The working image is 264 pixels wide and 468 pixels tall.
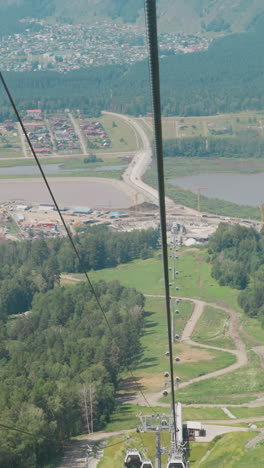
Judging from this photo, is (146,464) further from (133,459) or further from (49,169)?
(49,169)

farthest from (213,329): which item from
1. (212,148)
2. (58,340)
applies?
(212,148)

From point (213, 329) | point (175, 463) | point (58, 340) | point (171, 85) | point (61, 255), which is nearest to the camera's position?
point (175, 463)

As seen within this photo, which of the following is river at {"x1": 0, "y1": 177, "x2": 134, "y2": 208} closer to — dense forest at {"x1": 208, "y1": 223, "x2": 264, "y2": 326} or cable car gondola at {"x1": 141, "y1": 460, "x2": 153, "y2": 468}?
dense forest at {"x1": 208, "y1": 223, "x2": 264, "y2": 326}

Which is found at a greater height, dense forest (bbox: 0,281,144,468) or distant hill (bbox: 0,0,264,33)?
distant hill (bbox: 0,0,264,33)

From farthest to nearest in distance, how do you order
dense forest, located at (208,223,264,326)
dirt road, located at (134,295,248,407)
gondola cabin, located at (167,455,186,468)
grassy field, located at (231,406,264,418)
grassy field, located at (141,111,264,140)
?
grassy field, located at (141,111,264,140), dense forest, located at (208,223,264,326), dirt road, located at (134,295,248,407), grassy field, located at (231,406,264,418), gondola cabin, located at (167,455,186,468)

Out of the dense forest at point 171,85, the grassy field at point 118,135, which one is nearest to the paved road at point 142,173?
the grassy field at point 118,135

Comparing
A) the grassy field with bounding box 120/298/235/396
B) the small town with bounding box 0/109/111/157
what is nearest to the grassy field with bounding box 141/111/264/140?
the small town with bounding box 0/109/111/157
